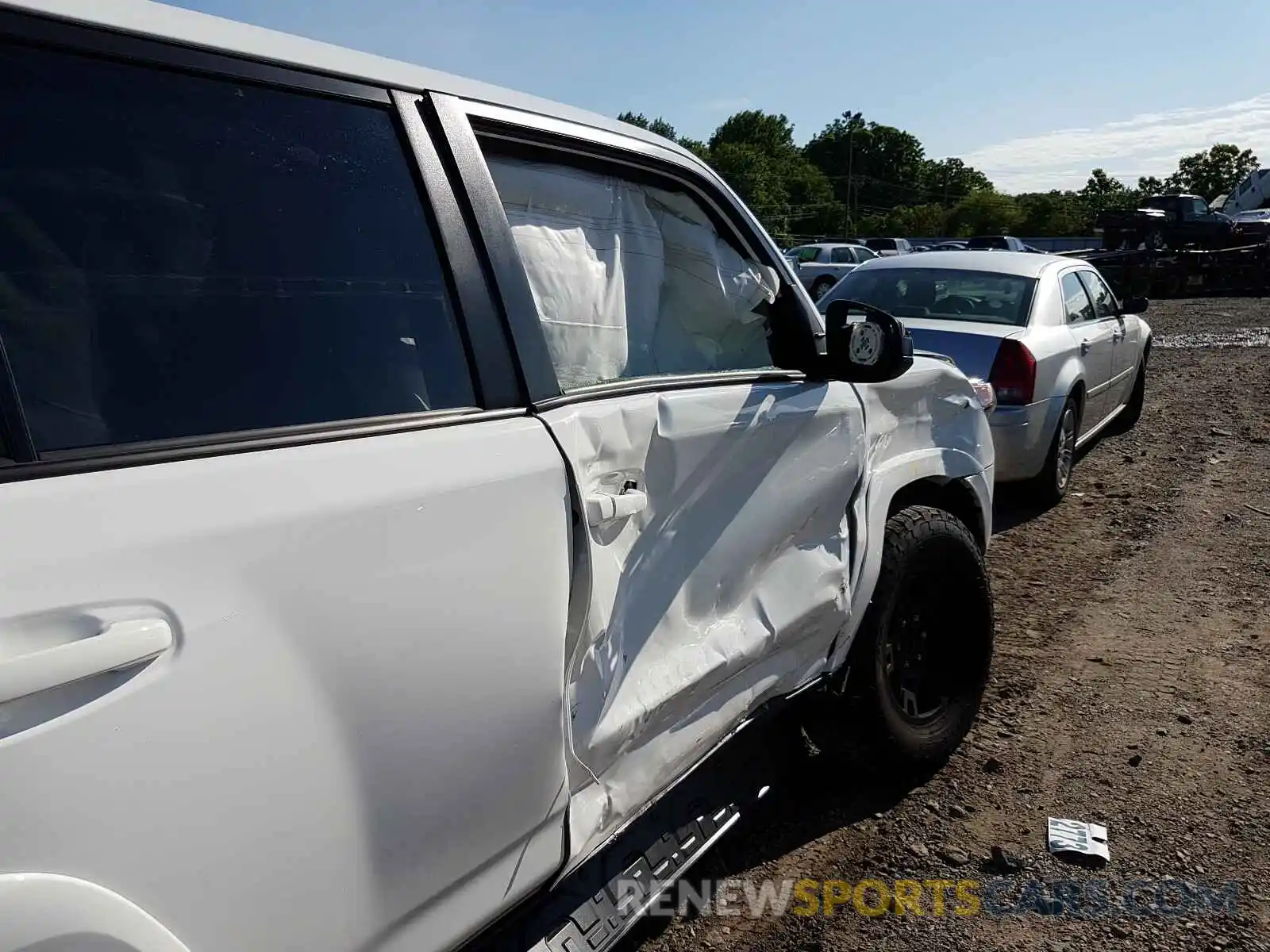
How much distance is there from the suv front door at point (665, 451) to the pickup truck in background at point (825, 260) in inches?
791

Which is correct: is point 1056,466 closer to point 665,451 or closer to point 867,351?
point 867,351

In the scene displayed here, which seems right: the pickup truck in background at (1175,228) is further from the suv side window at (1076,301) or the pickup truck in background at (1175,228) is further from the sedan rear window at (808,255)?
the suv side window at (1076,301)

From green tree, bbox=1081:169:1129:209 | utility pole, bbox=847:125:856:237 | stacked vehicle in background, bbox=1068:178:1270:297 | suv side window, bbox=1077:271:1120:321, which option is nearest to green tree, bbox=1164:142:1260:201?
green tree, bbox=1081:169:1129:209

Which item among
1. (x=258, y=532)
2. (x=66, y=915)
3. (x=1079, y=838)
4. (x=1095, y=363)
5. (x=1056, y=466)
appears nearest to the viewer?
(x=66, y=915)

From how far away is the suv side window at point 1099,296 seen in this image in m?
8.00

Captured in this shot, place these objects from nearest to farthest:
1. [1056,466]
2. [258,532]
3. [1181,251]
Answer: [258,532]
[1056,466]
[1181,251]

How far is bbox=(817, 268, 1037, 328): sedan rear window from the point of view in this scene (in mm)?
6918

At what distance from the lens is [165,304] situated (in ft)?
4.38

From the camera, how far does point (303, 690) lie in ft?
4.16

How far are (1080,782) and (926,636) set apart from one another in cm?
76

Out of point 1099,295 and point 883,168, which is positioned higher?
point 883,168

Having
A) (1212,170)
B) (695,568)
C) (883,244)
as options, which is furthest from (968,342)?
(1212,170)

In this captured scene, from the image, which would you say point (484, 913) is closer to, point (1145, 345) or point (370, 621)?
point (370, 621)

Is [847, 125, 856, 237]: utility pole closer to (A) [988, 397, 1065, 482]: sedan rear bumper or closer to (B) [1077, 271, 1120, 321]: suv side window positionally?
(B) [1077, 271, 1120, 321]: suv side window
